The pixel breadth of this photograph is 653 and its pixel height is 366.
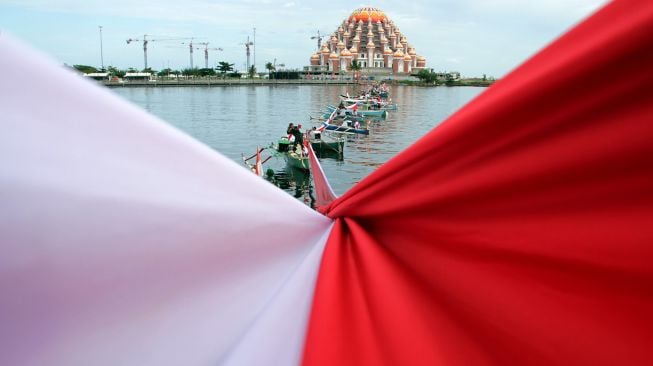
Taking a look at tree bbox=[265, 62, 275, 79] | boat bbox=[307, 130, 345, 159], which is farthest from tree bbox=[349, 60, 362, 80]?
boat bbox=[307, 130, 345, 159]

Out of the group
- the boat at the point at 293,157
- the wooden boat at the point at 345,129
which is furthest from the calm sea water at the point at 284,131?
the wooden boat at the point at 345,129

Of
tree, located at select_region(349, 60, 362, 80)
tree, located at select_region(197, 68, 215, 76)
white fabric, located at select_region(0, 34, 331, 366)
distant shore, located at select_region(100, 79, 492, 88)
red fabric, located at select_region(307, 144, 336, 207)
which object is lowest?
distant shore, located at select_region(100, 79, 492, 88)

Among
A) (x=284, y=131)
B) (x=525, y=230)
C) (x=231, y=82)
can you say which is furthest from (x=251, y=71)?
(x=525, y=230)

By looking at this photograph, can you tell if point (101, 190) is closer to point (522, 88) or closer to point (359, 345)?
point (359, 345)

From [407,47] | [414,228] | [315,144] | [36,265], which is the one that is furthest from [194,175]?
[407,47]

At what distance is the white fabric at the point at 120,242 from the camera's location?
83 centimetres

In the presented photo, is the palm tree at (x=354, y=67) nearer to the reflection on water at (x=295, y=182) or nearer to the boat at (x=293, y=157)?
the boat at (x=293, y=157)

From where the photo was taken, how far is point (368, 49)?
97688mm

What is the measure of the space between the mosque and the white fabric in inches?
3772

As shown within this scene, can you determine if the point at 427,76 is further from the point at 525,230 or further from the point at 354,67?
the point at 525,230

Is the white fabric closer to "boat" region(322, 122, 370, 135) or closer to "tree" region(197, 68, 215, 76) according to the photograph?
"boat" region(322, 122, 370, 135)

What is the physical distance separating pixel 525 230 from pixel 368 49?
99.7 metres

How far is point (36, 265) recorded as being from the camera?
831 millimetres

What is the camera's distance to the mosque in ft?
318
